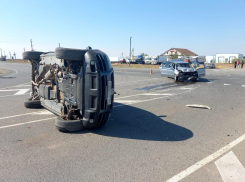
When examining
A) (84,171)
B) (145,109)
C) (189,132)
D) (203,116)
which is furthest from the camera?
(145,109)

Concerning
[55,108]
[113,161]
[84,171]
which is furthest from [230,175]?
[55,108]

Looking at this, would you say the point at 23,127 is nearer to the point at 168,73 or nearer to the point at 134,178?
the point at 134,178

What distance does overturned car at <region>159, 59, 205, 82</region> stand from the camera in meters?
17.9

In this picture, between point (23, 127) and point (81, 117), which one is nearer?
point (81, 117)

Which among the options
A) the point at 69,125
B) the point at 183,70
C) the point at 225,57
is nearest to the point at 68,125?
the point at 69,125

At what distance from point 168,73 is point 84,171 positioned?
16738 millimetres

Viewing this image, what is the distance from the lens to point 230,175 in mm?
3586

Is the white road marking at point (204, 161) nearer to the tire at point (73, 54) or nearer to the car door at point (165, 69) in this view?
the tire at point (73, 54)

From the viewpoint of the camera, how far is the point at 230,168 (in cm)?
380

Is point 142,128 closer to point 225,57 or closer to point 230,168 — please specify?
point 230,168

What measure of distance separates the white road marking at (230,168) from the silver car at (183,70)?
1401 cm

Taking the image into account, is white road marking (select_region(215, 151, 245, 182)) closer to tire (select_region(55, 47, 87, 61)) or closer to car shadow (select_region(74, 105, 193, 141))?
car shadow (select_region(74, 105, 193, 141))

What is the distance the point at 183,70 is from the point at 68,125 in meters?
14.2

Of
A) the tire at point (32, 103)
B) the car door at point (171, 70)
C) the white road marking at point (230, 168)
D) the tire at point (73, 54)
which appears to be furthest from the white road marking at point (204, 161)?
the car door at point (171, 70)
